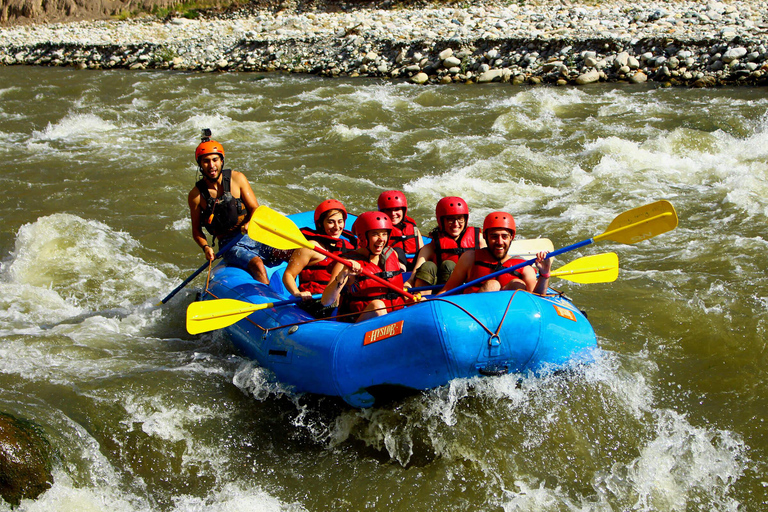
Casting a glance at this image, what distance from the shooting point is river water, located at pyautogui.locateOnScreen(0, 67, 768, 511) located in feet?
10.9

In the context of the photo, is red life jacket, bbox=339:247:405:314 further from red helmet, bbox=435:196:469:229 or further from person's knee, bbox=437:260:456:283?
red helmet, bbox=435:196:469:229

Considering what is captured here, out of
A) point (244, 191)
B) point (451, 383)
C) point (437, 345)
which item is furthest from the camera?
point (244, 191)

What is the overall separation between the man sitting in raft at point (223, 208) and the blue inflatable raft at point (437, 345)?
1288mm

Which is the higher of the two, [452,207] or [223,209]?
[452,207]

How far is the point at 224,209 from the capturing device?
→ 16.0 ft

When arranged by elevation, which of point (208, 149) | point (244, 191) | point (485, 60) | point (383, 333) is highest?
point (485, 60)

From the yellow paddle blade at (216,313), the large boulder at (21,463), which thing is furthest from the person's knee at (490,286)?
the large boulder at (21,463)

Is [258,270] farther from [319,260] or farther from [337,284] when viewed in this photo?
[337,284]

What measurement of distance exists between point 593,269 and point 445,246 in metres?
1.02

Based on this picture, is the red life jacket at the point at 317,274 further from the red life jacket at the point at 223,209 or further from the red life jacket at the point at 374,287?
the red life jacket at the point at 223,209

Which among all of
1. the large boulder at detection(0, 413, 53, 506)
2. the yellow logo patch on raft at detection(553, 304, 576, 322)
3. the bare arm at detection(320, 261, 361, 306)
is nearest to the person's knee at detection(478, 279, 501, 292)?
the yellow logo patch on raft at detection(553, 304, 576, 322)

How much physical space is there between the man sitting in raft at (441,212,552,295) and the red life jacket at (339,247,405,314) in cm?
37

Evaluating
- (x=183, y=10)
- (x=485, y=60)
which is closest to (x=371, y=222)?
(x=485, y=60)

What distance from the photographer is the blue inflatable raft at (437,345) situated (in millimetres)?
3176
